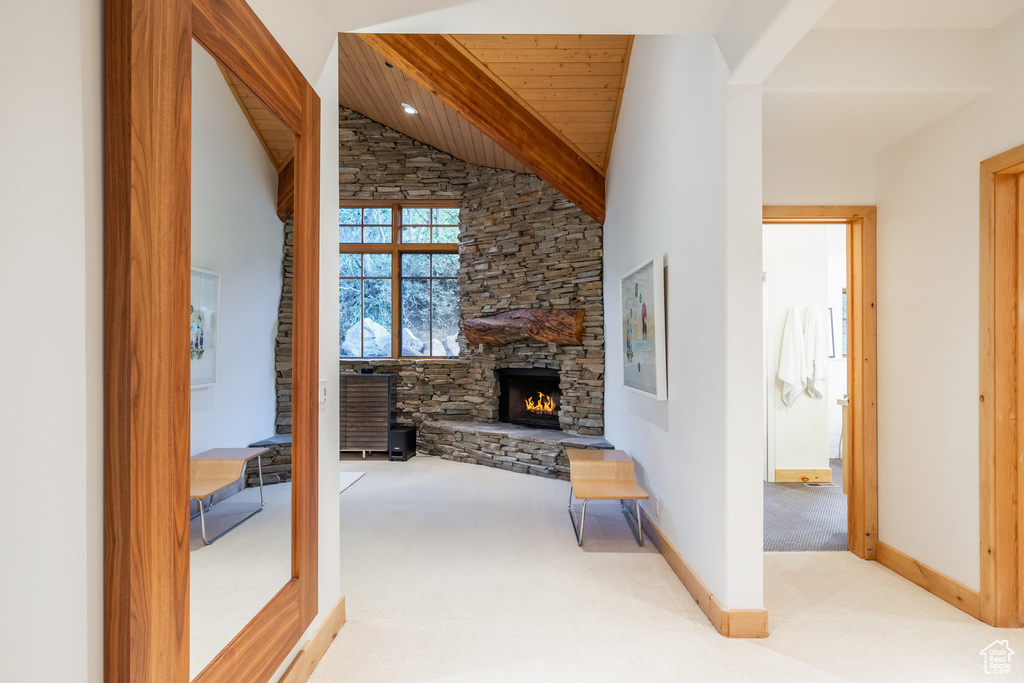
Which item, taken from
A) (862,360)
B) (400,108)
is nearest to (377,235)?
(400,108)

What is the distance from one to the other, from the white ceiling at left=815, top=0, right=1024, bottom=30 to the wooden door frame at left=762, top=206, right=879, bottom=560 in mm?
928

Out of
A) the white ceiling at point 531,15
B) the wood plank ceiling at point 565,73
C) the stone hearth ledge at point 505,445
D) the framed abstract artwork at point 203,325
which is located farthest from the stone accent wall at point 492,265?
the framed abstract artwork at point 203,325

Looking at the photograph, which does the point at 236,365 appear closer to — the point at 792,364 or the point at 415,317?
the point at 792,364

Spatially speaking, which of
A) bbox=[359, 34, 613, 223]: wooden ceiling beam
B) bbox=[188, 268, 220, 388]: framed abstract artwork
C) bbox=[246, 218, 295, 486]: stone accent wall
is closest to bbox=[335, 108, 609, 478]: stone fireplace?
bbox=[359, 34, 613, 223]: wooden ceiling beam

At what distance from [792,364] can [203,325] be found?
480 centimetres

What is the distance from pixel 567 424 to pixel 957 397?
3.49 metres

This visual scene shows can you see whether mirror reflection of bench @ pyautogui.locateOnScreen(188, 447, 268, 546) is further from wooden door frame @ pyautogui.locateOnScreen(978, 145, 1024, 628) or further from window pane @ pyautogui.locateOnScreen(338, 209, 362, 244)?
window pane @ pyautogui.locateOnScreen(338, 209, 362, 244)

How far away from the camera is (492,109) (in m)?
4.17

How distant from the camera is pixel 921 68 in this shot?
7.73 ft

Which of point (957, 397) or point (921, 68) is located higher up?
point (921, 68)

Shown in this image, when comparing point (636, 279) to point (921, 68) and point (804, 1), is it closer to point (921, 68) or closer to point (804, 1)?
point (921, 68)

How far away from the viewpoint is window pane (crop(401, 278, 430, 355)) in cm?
666

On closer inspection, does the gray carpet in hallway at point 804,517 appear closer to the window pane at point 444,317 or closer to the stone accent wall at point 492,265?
the stone accent wall at point 492,265

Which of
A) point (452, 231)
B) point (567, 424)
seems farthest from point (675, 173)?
point (452, 231)
